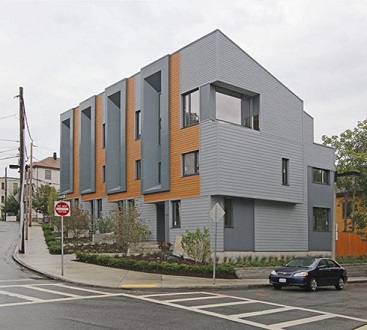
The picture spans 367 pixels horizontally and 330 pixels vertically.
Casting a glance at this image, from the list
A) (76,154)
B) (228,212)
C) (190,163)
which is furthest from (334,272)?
(76,154)

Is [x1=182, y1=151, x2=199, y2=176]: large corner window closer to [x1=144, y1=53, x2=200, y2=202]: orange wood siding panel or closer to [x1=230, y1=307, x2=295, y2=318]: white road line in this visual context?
[x1=144, y1=53, x2=200, y2=202]: orange wood siding panel

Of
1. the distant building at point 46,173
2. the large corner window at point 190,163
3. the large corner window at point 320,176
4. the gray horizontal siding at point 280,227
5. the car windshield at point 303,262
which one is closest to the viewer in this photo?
the car windshield at point 303,262

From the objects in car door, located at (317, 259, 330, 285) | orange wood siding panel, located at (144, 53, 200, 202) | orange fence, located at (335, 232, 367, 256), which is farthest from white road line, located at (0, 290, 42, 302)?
orange fence, located at (335, 232, 367, 256)

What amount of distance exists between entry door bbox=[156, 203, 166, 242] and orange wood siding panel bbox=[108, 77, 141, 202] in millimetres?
2624

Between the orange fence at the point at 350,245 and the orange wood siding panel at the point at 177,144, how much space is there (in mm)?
15072

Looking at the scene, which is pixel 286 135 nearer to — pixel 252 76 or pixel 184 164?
pixel 252 76

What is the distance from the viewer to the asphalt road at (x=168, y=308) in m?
10.9

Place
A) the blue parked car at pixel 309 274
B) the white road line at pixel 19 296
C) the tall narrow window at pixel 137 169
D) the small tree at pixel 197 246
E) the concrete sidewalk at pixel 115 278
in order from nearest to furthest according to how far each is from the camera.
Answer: the white road line at pixel 19 296 → the concrete sidewalk at pixel 115 278 → the blue parked car at pixel 309 274 → the small tree at pixel 197 246 → the tall narrow window at pixel 137 169

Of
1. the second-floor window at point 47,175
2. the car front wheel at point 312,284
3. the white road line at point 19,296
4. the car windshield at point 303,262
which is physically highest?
the second-floor window at point 47,175

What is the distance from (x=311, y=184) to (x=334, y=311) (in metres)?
21.8

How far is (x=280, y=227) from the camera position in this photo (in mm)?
31297

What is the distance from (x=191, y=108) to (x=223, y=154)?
4089 mm

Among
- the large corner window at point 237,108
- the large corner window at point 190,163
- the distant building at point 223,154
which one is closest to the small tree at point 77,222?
the distant building at point 223,154

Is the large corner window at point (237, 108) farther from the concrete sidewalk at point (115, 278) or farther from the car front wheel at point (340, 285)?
the car front wheel at point (340, 285)
